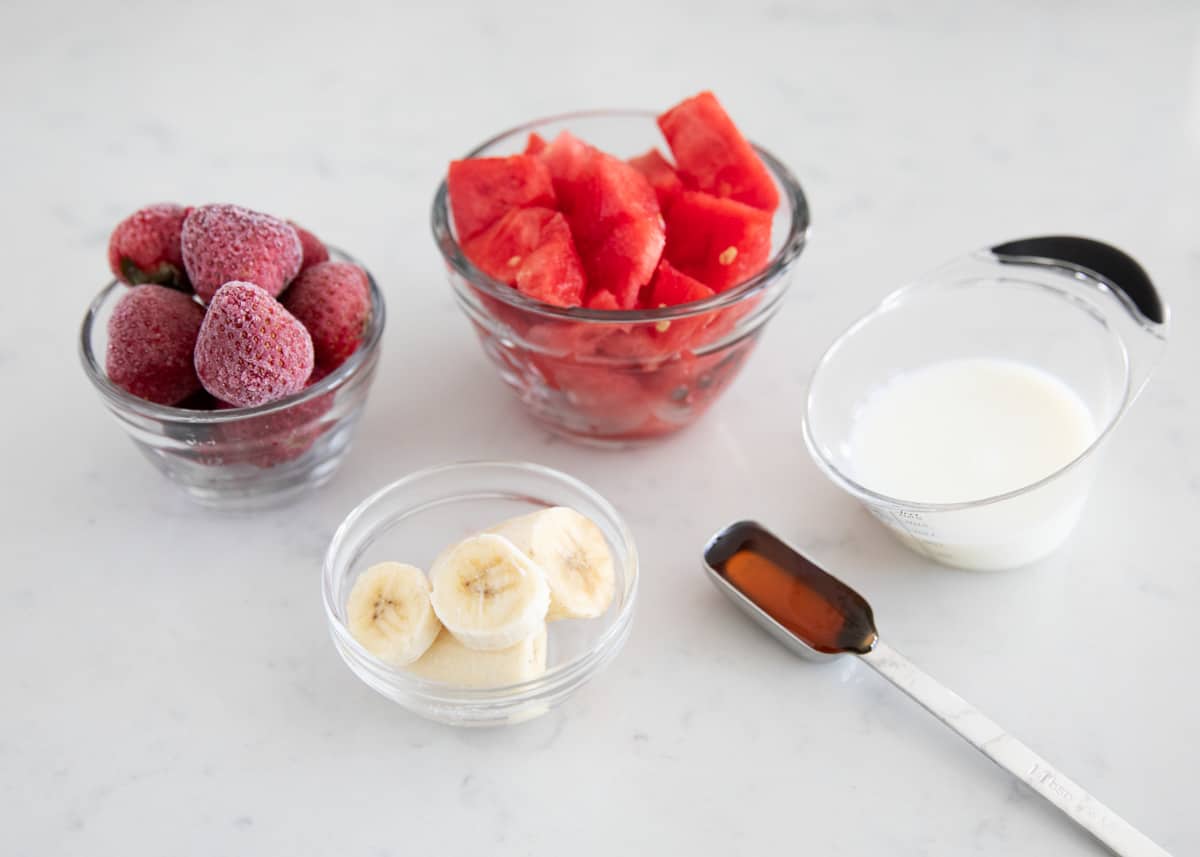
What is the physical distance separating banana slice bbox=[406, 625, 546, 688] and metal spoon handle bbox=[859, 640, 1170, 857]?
0.34m

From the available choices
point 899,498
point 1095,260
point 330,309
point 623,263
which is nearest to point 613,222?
point 623,263

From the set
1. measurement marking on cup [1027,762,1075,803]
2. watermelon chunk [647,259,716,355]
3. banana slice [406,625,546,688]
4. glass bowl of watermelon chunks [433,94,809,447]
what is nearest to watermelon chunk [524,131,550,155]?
glass bowl of watermelon chunks [433,94,809,447]

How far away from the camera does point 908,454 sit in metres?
1.33

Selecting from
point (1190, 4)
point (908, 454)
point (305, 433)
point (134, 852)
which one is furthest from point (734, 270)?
point (1190, 4)

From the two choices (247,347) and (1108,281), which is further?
(1108,281)

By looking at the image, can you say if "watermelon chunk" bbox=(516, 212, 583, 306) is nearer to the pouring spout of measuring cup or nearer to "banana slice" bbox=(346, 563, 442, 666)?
"banana slice" bbox=(346, 563, 442, 666)

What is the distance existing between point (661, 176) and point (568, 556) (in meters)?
0.48

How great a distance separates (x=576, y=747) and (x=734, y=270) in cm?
54

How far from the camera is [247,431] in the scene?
1298 millimetres

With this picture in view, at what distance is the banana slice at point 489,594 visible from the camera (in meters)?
1.10

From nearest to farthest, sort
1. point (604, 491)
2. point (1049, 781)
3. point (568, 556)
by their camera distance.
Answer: point (1049, 781)
point (568, 556)
point (604, 491)

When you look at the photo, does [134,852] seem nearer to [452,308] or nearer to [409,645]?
[409,645]

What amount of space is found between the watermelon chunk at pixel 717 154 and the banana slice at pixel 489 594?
511 millimetres

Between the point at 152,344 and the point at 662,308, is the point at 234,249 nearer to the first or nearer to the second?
the point at 152,344
